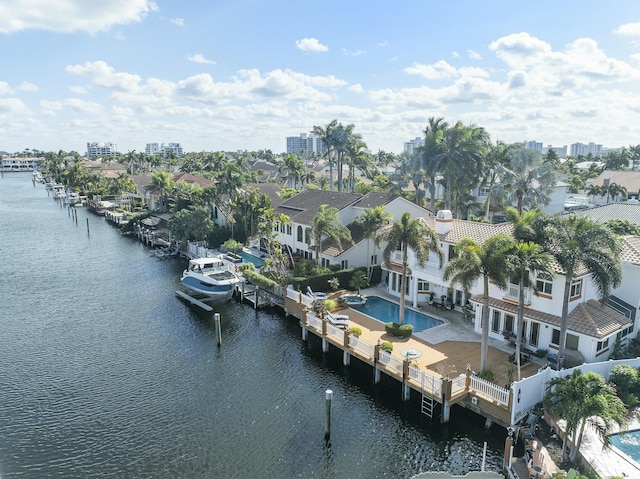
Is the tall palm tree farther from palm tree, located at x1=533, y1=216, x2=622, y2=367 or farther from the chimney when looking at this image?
palm tree, located at x1=533, y1=216, x2=622, y2=367

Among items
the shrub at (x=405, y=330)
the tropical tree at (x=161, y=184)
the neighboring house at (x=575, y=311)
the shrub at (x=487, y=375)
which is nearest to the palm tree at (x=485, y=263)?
the shrub at (x=487, y=375)

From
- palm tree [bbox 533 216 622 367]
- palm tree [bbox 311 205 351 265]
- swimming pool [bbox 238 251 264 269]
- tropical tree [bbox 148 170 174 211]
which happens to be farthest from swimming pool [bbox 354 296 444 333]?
tropical tree [bbox 148 170 174 211]

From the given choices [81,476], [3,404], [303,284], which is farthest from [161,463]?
[303,284]

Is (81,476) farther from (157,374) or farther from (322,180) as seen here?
(322,180)

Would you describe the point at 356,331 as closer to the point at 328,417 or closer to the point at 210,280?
the point at 328,417

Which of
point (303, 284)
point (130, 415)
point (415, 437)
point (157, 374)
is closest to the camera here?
point (415, 437)

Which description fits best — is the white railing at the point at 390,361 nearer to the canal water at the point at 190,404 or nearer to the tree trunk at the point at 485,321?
the canal water at the point at 190,404
